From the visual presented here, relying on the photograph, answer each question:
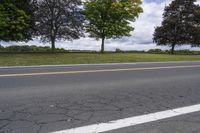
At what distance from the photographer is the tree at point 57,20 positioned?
29078 mm

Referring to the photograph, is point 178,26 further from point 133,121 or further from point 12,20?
point 133,121

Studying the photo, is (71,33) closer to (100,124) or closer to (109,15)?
(109,15)

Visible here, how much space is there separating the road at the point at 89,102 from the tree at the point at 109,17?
23.2m

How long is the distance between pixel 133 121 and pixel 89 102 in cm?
148

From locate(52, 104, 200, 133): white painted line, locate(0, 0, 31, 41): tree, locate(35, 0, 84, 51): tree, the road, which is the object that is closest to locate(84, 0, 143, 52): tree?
locate(35, 0, 84, 51): tree

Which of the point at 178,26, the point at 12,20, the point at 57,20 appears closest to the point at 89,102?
the point at 12,20

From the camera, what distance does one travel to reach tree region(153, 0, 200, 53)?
1567 inches

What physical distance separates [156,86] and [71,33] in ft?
74.4

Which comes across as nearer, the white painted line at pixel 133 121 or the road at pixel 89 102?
the white painted line at pixel 133 121

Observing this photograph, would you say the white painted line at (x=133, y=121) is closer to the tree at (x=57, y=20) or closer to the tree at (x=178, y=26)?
the tree at (x=57, y=20)

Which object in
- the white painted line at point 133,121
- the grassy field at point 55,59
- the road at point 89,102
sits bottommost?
the white painted line at point 133,121

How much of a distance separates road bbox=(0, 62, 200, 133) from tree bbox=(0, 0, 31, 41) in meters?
16.7

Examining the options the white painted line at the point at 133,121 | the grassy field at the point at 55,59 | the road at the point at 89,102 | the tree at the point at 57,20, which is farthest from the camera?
the tree at the point at 57,20

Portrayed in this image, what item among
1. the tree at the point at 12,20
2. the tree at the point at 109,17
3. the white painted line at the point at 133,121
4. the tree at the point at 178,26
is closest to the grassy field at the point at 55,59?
the tree at the point at 12,20
